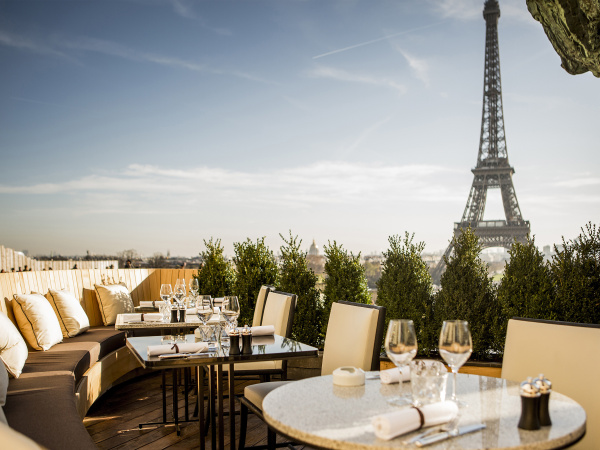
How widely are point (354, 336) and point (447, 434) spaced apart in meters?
1.46

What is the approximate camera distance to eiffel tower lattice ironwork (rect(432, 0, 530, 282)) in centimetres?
1883

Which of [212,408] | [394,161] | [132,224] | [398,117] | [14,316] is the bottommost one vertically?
[212,408]

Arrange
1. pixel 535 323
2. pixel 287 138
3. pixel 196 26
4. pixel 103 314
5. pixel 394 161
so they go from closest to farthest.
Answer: pixel 535 323, pixel 103 314, pixel 196 26, pixel 287 138, pixel 394 161

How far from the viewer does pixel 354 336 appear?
2719 millimetres

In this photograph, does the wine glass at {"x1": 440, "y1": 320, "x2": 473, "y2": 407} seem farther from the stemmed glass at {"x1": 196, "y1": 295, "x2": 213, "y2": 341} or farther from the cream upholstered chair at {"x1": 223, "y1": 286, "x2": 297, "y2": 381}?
the cream upholstered chair at {"x1": 223, "y1": 286, "x2": 297, "y2": 381}

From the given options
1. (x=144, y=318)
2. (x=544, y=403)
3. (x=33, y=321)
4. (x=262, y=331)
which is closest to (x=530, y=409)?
(x=544, y=403)

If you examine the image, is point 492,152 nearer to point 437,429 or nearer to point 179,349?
point 179,349

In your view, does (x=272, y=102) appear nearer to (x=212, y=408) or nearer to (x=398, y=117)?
(x=398, y=117)

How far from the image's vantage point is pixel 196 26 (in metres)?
10.3

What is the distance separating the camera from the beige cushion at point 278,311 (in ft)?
12.0

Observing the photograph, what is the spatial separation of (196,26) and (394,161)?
7.20 metres

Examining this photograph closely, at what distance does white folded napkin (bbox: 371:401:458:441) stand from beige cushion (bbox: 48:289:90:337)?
4.28 m

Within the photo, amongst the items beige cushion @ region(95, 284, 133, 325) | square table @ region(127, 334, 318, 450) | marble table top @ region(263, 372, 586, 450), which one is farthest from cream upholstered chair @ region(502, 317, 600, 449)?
beige cushion @ region(95, 284, 133, 325)

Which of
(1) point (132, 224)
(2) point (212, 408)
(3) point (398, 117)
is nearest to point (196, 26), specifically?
(1) point (132, 224)
